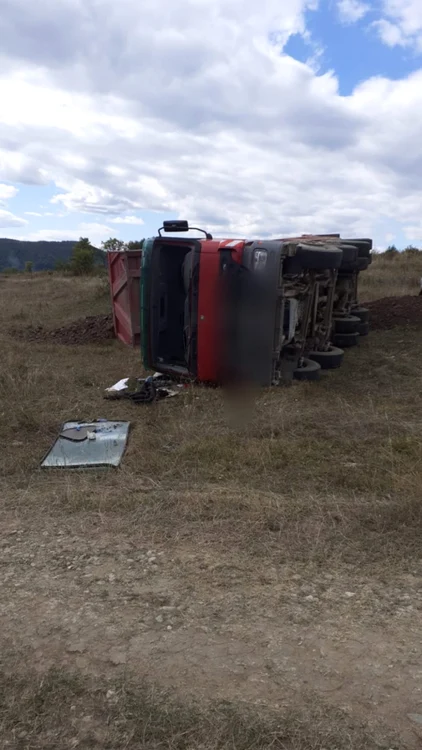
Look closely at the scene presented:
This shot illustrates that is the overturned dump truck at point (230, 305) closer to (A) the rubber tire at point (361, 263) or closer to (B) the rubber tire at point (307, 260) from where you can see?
(B) the rubber tire at point (307, 260)

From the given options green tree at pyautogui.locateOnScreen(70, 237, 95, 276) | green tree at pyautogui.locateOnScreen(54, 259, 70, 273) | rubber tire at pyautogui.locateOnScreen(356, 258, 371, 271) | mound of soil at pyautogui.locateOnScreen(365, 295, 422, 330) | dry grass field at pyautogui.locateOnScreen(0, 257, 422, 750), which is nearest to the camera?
dry grass field at pyautogui.locateOnScreen(0, 257, 422, 750)

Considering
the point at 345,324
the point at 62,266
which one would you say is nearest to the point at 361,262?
the point at 345,324

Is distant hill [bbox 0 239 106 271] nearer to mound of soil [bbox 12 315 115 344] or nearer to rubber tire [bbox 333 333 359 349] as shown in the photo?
mound of soil [bbox 12 315 115 344]

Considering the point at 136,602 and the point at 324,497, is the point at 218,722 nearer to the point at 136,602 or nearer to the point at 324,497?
the point at 136,602

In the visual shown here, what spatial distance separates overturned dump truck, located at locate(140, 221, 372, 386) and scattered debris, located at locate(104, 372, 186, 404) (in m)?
0.18

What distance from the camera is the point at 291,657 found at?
2.44 m

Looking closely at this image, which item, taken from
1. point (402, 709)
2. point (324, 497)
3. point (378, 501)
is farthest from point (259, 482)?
point (402, 709)

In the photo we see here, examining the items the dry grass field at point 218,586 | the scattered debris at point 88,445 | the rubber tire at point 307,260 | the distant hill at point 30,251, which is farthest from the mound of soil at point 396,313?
the distant hill at point 30,251

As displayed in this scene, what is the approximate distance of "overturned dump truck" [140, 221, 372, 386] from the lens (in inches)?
261

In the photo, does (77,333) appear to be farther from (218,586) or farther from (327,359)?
(218,586)

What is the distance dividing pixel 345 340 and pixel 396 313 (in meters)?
2.48

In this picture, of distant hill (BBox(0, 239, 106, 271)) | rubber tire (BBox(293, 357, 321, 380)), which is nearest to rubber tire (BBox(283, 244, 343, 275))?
rubber tire (BBox(293, 357, 321, 380))

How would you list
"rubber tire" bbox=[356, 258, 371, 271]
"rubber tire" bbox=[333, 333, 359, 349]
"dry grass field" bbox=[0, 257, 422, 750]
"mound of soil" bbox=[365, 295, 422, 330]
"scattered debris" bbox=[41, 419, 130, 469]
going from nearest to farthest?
"dry grass field" bbox=[0, 257, 422, 750]
"scattered debris" bbox=[41, 419, 130, 469]
"rubber tire" bbox=[333, 333, 359, 349]
"rubber tire" bbox=[356, 258, 371, 271]
"mound of soil" bbox=[365, 295, 422, 330]

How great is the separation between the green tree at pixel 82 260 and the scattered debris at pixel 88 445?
27.8 meters
